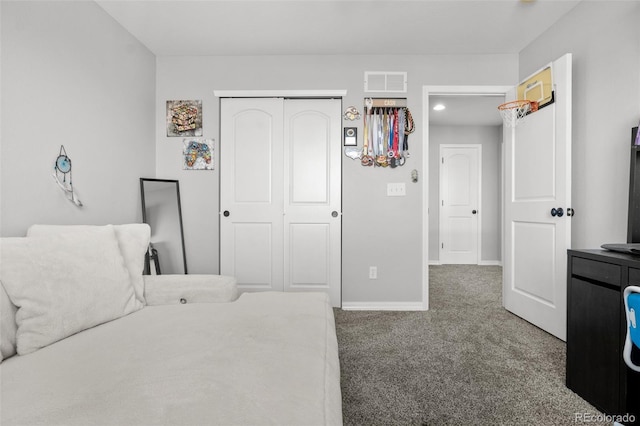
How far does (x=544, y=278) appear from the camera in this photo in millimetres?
2484

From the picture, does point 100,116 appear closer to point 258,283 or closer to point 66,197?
point 66,197

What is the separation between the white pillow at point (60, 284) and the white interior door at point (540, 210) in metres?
2.93

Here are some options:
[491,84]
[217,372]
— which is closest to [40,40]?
[217,372]

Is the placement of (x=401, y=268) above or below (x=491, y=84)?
below

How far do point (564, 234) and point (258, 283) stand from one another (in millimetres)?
2704

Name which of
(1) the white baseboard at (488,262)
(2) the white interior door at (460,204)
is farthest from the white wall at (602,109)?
(1) the white baseboard at (488,262)

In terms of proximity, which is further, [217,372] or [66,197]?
[66,197]

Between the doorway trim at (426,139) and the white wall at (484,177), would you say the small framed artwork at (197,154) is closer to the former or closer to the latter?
the doorway trim at (426,139)

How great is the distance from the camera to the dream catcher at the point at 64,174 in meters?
1.96

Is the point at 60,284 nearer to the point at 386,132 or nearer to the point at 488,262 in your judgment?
the point at 386,132

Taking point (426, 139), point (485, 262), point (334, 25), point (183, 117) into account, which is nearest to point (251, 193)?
point (183, 117)

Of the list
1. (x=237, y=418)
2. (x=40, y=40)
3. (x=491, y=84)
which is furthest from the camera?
(x=491, y=84)

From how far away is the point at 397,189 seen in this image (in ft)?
10.3

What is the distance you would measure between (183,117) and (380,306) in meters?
2.85
